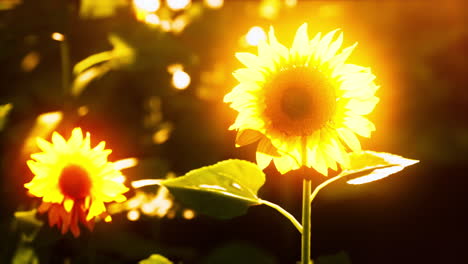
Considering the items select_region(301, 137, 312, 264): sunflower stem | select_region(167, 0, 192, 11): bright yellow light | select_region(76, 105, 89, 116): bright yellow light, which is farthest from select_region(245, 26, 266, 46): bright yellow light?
select_region(301, 137, 312, 264): sunflower stem

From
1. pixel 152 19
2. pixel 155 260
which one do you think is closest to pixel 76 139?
pixel 155 260

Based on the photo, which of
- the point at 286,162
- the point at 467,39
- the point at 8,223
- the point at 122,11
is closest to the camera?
the point at 286,162

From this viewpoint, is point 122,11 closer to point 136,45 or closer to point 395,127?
point 136,45

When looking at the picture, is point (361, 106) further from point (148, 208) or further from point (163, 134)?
point (163, 134)

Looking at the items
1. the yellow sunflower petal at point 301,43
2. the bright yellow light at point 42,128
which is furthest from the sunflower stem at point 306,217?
the bright yellow light at point 42,128

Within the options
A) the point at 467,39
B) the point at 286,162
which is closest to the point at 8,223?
the point at 286,162
